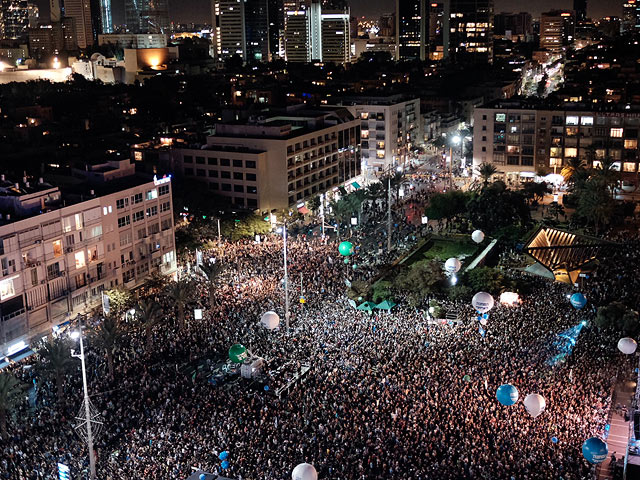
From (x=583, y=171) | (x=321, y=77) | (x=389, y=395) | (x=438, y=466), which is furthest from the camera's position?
(x=321, y=77)

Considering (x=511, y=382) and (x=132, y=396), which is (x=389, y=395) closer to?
(x=511, y=382)

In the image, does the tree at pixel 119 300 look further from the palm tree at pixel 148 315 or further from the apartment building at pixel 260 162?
the apartment building at pixel 260 162

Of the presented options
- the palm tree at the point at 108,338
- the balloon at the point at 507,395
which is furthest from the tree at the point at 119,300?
the balloon at the point at 507,395

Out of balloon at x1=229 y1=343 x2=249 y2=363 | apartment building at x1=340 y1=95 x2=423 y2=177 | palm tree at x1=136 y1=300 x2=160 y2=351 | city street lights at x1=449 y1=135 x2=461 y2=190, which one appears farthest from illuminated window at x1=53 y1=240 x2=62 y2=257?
apartment building at x1=340 y1=95 x2=423 y2=177

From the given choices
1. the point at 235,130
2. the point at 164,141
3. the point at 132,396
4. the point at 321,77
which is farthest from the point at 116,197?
the point at 321,77

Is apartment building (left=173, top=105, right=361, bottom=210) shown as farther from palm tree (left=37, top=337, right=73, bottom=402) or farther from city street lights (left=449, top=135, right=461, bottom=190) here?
palm tree (left=37, top=337, right=73, bottom=402)
